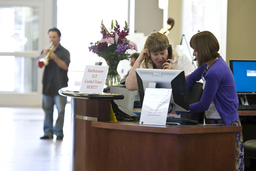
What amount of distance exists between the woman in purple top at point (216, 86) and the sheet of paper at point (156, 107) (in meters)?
0.30

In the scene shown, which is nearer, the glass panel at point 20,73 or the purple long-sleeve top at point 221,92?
the purple long-sleeve top at point 221,92

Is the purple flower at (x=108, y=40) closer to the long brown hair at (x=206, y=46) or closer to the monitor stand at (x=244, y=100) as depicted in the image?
the long brown hair at (x=206, y=46)

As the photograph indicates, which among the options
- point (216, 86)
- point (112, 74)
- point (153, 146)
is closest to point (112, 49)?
point (112, 74)

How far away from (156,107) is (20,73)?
825 cm

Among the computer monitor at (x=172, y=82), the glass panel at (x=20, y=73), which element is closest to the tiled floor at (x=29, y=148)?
the computer monitor at (x=172, y=82)

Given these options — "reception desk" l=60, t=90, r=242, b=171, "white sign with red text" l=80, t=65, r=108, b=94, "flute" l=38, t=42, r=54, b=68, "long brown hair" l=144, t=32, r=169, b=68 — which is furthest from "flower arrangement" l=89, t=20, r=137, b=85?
"flute" l=38, t=42, r=54, b=68

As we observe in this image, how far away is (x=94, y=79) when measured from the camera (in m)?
2.28

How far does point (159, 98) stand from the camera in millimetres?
1978

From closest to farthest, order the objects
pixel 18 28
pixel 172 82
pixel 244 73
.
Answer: pixel 172 82, pixel 244 73, pixel 18 28

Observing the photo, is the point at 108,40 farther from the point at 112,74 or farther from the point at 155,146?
the point at 155,146

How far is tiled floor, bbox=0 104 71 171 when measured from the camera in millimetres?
3699

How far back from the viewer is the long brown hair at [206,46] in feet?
6.90

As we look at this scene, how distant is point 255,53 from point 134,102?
1.60 meters

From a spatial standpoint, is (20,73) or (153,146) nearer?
(153,146)
